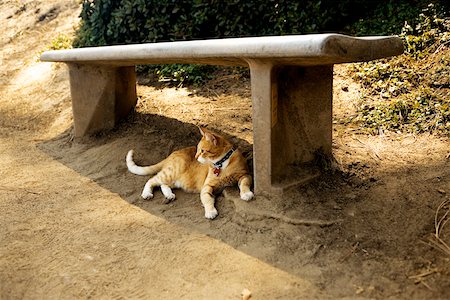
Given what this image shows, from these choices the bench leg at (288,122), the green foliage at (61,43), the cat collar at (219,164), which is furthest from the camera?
the green foliage at (61,43)

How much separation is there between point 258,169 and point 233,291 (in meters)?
1.01

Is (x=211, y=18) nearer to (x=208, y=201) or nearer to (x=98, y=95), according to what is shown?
(x=98, y=95)

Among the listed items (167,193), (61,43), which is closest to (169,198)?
(167,193)

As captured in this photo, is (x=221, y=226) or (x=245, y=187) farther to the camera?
(x=245, y=187)

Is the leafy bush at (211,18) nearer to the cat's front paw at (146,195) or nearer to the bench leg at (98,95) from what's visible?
the bench leg at (98,95)

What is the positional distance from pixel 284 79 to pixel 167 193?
4.28 feet

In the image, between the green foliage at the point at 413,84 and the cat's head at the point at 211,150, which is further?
the green foliage at the point at 413,84

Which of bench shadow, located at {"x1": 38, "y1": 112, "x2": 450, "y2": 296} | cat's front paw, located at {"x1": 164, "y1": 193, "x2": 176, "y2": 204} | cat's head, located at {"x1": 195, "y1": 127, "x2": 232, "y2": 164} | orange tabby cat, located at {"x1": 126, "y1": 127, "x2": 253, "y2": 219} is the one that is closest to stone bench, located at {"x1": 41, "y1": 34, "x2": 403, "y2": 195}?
bench shadow, located at {"x1": 38, "y1": 112, "x2": 450, "y2": 296}

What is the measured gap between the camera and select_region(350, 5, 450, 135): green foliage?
413 centimetres

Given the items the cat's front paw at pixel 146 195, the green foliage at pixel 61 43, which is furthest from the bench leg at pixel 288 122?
the green foliage at pixel 61 43

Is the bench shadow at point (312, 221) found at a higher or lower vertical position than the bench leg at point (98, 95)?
lower

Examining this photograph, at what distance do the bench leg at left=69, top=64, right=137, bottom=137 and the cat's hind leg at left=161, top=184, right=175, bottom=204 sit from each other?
159 centimetres

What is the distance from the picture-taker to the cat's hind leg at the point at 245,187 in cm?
321

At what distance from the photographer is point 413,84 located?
15.0ft
